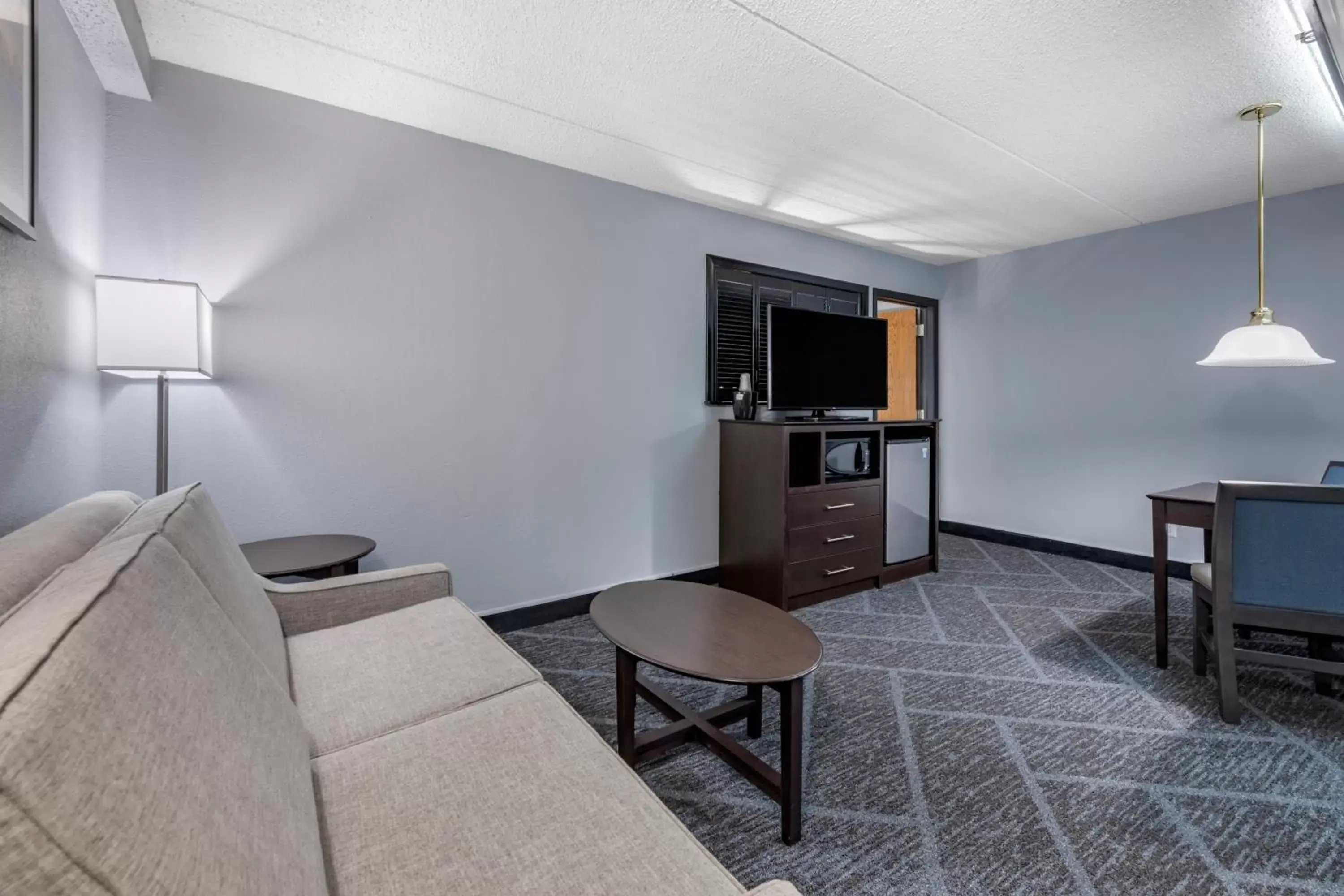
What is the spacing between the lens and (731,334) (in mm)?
3506

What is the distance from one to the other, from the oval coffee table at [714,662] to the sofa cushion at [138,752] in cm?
86

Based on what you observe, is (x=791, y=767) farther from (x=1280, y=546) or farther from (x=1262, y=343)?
(x=1262, y=343)

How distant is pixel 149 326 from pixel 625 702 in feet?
5.82

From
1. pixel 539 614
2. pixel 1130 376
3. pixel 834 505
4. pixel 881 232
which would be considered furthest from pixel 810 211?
pixel 539 614

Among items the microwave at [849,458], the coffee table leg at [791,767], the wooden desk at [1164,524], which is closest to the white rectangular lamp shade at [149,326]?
the coffee table leg at [791,767]

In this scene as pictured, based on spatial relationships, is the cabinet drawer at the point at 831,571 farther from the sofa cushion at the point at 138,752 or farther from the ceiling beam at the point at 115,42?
the ceiling beam at the point at 115,42

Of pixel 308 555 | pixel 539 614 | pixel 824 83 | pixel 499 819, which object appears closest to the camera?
pixel 499 819

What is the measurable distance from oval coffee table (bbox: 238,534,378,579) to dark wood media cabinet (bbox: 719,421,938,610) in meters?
1.89

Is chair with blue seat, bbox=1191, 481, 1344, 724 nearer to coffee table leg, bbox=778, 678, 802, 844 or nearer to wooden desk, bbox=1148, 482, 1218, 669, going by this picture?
wooden desk, bbox=1148, 482, 1218, 669

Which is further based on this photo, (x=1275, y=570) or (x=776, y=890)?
(x=1275, y=570)

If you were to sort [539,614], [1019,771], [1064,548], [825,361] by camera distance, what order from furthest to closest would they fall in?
[1064,548], [825,361], [539,614], [1019,771]

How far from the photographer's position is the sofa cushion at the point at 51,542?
802 millimetres

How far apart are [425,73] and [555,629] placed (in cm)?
237

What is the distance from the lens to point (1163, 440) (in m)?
3.66
